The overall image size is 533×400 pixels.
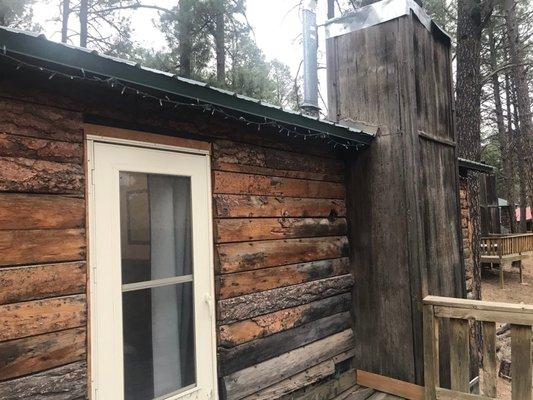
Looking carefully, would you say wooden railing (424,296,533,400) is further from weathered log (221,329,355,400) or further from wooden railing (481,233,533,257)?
→ wooden railing (481,233,533,257)

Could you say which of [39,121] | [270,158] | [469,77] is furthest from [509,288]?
[39,121]

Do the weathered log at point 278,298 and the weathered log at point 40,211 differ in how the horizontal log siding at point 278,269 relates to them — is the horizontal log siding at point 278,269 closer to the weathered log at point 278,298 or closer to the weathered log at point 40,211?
the weathered log at point 278,298

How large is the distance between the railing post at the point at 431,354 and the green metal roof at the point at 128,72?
1.77m

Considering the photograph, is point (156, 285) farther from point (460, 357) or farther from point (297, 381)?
point (460, 357)

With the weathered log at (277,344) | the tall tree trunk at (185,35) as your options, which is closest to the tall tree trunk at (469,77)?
the weathered log at (277,344)

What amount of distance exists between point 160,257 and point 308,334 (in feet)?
4.80

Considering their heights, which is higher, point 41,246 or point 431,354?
point 41,246

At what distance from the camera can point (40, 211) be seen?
1.85m

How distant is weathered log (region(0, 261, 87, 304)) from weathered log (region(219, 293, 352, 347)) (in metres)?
0.97

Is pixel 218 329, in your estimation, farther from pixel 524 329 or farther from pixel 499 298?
pixel 499 298

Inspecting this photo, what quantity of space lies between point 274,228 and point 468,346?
5.43 ft

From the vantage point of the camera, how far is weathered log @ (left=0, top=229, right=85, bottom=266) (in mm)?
1748

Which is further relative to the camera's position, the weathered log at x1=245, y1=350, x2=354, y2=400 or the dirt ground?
the dirt ground

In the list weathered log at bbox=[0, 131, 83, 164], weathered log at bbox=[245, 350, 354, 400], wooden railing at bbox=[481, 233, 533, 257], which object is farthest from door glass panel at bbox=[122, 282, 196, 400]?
wooden railing at bbox=[481, 233, 533, 257]
